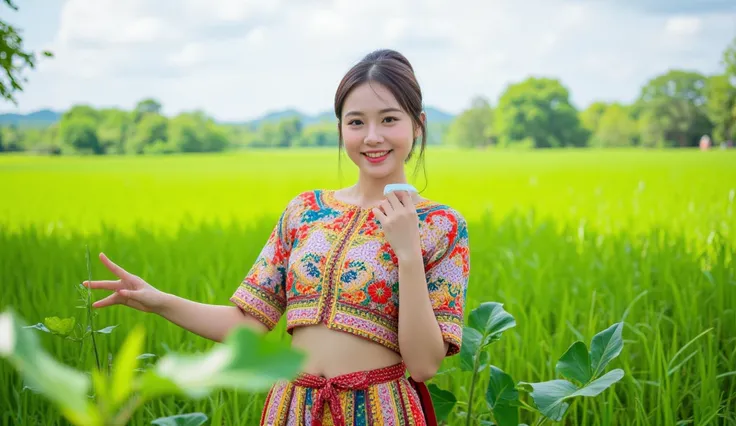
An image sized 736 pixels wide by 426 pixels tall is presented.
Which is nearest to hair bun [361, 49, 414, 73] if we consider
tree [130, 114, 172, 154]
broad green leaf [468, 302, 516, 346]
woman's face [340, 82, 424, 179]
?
woman's face [340, 82, 424, 179]

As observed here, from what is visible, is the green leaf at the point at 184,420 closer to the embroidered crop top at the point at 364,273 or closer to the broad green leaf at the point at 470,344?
the embroidered crop top at the point at 364,273

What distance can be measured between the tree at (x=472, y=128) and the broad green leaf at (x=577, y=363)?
73528 millimetres

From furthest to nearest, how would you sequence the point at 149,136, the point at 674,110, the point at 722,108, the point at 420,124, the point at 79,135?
1. the point at 674,110
2. the point at 722,108
3. the point at 149,136
4. the point at 79,135
5. the point at 420,124

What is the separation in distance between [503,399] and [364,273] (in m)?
0.50

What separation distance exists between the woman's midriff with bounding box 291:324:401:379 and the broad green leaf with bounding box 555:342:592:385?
1.24ft

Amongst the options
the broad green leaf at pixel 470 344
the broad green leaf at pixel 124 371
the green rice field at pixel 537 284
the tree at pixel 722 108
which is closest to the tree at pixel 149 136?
the green rice field at pixel 537 284

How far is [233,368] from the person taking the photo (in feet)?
0.80

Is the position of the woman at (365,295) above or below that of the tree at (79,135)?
below

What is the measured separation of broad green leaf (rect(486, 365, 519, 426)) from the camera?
1652 mm

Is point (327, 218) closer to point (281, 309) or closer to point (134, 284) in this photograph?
point (281, 309)

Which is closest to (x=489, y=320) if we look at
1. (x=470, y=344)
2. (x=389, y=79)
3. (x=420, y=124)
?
(x=470, y=344)

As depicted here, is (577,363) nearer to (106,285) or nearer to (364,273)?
(364,273)

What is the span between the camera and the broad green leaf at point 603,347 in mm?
1470

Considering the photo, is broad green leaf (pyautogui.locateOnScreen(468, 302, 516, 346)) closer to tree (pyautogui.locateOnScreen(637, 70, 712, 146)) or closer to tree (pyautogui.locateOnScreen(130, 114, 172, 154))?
tree (pyautogui.locateOnScreen(130, 114, 172, 154))
